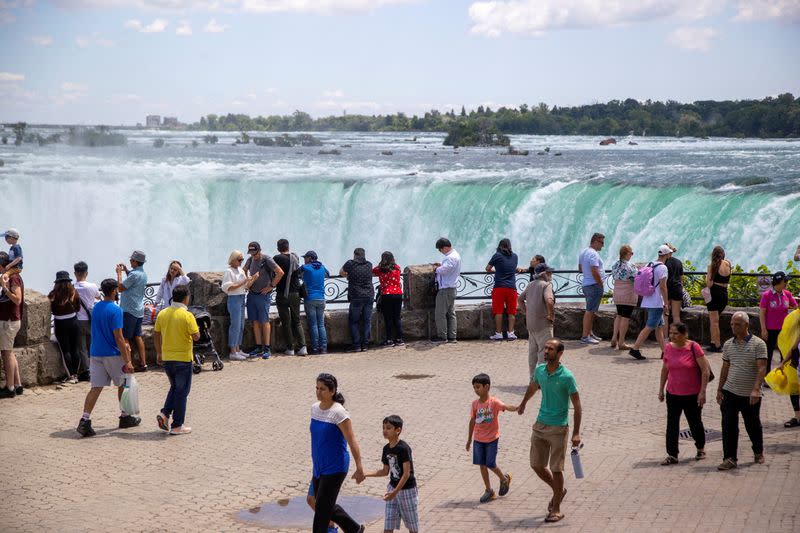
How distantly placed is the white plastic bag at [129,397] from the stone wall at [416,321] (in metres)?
2.43

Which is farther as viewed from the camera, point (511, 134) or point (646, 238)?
point (511, 134)

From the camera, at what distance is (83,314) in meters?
13.2

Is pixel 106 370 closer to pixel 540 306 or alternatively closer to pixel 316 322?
pixel 316 322

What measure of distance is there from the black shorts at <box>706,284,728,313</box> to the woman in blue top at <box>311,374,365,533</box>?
8186mm

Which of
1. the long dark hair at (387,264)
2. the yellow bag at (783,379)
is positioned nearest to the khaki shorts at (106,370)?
the long dark hair at (387,264)

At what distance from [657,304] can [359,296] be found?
4.15 m

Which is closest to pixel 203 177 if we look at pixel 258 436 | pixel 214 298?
pixel 214 298

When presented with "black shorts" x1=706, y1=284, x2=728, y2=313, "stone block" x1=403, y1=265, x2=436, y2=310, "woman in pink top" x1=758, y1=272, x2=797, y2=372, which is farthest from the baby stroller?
"woman in pink top" x1=758, y1=272, x2=797, y2=372

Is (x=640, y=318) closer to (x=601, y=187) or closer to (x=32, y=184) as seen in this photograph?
(x=601, y=187)

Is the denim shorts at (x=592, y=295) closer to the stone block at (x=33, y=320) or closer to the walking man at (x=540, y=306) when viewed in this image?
the walking man at (x=540, y=306)

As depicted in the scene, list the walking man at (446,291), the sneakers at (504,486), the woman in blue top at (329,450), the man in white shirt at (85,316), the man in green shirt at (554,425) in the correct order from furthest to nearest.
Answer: the walking man at (446,291) < the man in white shirt at (85,316) < the sneakers at (504,486) < the man in green shirt at (554,425) < the woman in blue top at (329,450)

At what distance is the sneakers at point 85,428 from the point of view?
10812 mm

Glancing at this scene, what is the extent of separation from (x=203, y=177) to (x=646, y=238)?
18337 mm

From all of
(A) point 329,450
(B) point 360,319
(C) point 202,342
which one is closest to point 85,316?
(C) point 202,342
